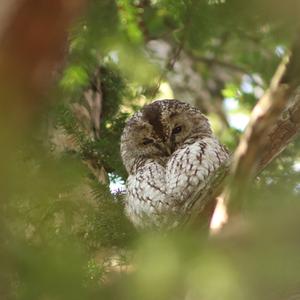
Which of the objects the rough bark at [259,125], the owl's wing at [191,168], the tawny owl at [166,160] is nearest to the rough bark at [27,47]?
the rough bark at [259,125]

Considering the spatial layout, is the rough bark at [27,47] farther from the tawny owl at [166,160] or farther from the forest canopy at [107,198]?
the tawny owl at [166,160]

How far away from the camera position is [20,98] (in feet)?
3.22

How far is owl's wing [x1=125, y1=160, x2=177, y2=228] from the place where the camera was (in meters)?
4.05

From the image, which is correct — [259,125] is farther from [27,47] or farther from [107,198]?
[107,198]

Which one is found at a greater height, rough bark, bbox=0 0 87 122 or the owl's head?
the owl's head

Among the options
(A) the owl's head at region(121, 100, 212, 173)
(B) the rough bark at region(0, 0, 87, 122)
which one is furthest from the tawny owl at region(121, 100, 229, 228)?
(B) the rough bark at region(0, 0, 87, 122)

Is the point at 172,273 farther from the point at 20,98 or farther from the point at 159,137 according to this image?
the point at 159,137

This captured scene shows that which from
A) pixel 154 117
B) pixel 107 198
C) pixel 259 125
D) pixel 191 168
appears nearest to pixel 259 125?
pixel 259 125

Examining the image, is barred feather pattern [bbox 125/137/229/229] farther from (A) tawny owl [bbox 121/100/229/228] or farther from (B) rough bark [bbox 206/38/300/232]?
(B) rough bark [bbox 206/38/300/232]

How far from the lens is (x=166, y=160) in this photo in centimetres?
464

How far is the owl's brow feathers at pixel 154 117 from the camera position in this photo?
476 centimetres

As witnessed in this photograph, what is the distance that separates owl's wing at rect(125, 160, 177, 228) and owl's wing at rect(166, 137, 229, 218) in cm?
7

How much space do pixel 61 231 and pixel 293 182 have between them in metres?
2.11

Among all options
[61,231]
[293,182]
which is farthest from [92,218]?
[293,182]
